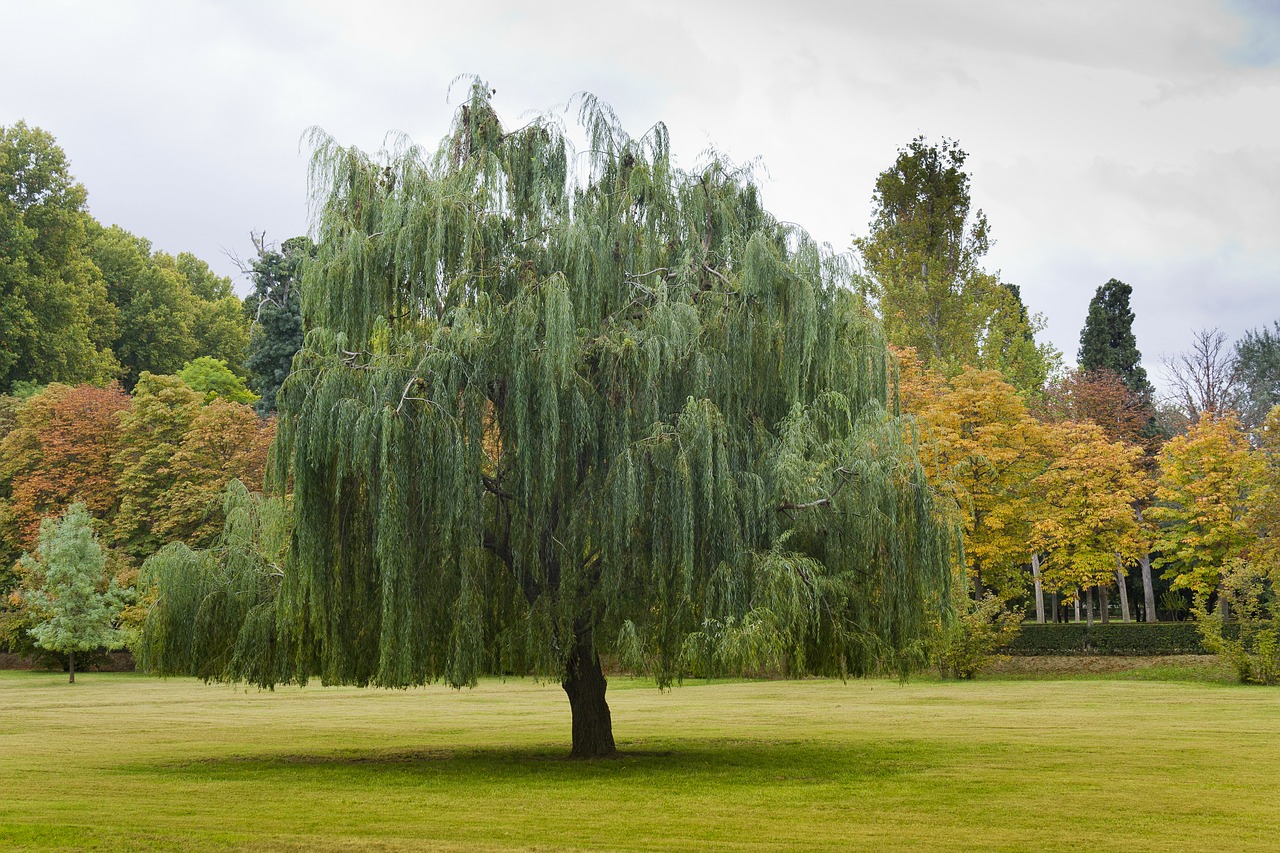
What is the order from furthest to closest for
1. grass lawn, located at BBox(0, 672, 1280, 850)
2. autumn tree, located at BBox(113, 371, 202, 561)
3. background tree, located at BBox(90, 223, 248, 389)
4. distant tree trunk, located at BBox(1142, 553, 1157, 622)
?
background tree, located at BBox(90, 223, 248, 389), autumn tree, located at BBox(113, 371, 202, 561), distant tree trunk, located at BBox(1142, 553, 1157, 622), grass lawn, located at BBox(0, 672, 1280, 850)

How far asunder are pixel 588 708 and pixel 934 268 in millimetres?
36968

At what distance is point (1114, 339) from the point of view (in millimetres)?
61688

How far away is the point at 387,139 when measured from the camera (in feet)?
59.1

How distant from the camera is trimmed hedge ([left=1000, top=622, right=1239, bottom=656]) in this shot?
142 ft

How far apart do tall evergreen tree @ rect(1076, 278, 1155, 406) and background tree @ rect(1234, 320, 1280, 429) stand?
9.13 metres

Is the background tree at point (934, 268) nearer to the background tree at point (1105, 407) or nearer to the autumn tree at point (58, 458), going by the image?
the background tree at point (1105, 407)

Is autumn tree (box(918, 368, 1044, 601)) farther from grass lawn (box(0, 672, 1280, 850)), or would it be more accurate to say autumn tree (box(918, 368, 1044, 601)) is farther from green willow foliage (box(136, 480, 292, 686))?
green willow foliage (box(136, 480, 292, 686))

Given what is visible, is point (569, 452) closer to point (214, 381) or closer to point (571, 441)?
point (571, 441)

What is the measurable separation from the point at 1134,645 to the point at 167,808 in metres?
37.7

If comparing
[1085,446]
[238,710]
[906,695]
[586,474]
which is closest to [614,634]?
[586,474]

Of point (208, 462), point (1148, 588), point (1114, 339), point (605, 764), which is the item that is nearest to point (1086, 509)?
point (1148, 588)

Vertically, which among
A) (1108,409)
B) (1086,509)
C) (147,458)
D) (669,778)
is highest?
(1108,409)

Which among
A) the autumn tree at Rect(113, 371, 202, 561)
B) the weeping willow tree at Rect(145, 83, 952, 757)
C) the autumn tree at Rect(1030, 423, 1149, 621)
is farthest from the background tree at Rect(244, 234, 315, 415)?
the weeping willow tree at Rect(145, 83, 952, 757)

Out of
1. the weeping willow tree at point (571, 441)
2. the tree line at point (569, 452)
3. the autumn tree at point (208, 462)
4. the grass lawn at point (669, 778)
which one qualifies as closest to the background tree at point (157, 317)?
the autumn tree at point (208, 462)
